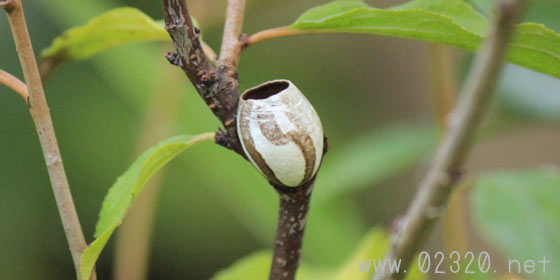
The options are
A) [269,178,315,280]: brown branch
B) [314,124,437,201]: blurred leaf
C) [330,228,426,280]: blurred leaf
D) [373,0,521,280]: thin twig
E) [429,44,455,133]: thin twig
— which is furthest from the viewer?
[314,124,437,201]: blurred leaf

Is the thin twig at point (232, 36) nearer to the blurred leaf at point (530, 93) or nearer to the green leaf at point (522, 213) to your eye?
the green leaf at point (522, 213)

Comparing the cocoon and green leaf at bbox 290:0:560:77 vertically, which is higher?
green leaf at bbox 290:0:560:77

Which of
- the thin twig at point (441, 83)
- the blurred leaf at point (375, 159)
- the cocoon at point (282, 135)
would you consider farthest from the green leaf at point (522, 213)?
the cocoon at point (282, 135)

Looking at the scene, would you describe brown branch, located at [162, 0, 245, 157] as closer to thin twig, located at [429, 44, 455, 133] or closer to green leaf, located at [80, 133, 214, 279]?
green leaf, located at [80, 133, 214, 279]

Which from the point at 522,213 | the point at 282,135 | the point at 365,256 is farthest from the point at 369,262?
the point at 282,135

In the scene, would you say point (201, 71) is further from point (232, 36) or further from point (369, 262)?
point (369, 262)

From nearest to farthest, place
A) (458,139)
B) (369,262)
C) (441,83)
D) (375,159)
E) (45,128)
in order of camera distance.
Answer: (458,139)
(45,128)
(369,262)
(441,83)
(375,159)

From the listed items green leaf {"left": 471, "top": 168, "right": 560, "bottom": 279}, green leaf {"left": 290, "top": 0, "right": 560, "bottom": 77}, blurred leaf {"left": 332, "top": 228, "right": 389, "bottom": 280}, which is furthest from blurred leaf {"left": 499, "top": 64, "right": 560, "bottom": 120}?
green leaf {"left": 290, "top": 0, "right": 560, "bottom": 77}
